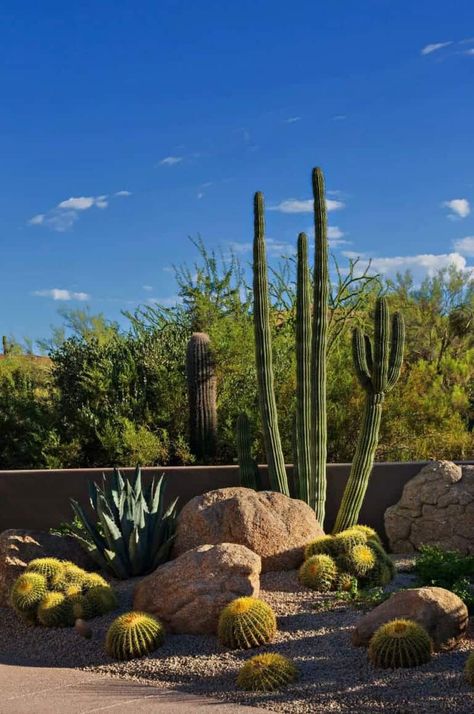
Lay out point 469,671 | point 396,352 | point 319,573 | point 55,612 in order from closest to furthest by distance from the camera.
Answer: point 469,671, point 55,612, point 319,573, point 396,352

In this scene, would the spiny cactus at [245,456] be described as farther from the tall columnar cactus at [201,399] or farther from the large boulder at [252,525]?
the tall columnar cactus at [201,399]

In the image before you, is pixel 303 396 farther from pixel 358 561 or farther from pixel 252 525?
pixel 358 561

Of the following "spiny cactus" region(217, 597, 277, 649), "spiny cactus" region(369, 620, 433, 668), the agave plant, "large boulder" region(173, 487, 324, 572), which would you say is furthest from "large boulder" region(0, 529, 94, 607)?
"spiny cactus" region(369, 620, 433, 668)

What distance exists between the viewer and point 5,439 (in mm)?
17594

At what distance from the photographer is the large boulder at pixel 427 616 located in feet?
22.6

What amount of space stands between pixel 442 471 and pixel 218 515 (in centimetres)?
365

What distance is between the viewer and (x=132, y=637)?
7.30 metres

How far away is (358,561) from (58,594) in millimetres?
2931

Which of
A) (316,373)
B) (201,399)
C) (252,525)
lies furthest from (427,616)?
(201,399)

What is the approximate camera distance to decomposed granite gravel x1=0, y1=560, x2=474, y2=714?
600cm

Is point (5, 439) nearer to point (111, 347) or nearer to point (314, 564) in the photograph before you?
point (111, 347)

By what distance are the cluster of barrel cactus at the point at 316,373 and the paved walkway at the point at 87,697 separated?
4910 mm

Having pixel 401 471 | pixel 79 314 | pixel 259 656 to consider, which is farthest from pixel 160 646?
pixel 79 314

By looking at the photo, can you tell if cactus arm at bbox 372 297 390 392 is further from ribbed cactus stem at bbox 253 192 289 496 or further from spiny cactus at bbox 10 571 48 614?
spiny cactus at bbox 10 571 48 614
